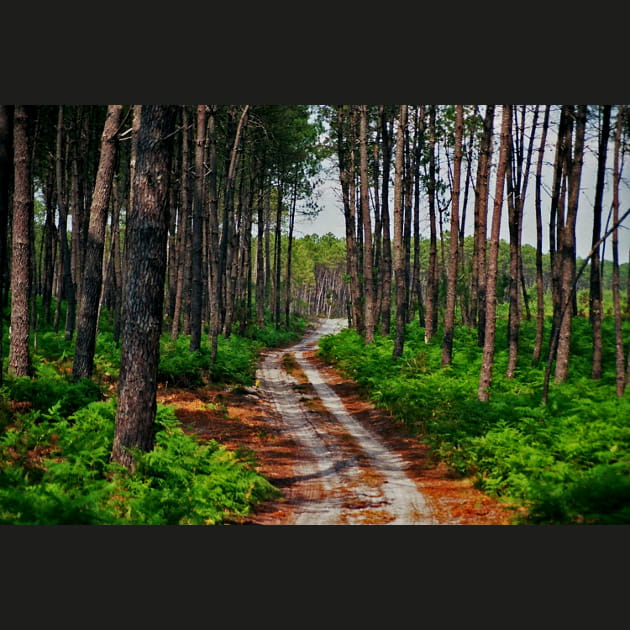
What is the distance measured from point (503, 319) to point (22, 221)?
2755 cm

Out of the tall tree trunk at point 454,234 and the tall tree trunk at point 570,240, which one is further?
the tall tree trunk at point 454,234

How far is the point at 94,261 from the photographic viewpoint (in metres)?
11.8

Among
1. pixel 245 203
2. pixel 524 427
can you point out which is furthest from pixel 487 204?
pixel 245 203

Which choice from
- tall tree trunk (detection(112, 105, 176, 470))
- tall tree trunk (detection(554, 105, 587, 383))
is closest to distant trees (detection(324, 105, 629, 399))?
tall tree trunk (detection(554, 105, 587, 383))

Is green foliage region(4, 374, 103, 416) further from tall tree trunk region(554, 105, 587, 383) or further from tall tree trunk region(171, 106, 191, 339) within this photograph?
tall tree trunk region(171, 106, 191, 339)

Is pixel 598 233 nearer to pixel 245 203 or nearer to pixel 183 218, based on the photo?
pixel 183 218

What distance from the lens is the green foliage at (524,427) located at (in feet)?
22.6

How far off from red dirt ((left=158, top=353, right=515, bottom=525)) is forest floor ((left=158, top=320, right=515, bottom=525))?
0.02 m

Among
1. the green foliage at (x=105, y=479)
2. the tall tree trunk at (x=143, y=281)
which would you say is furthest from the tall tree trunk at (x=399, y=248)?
the tall tree trunk at (x=143, y=281)

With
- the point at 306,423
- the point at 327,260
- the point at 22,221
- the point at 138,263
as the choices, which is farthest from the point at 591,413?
the point at 327,260

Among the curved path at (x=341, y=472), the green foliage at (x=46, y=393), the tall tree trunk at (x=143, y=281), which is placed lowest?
the curved path at (x=341, y=472)

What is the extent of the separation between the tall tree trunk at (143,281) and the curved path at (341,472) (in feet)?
8.66

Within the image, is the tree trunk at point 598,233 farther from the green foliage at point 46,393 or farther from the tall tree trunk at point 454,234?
the green foliage at point 46,393

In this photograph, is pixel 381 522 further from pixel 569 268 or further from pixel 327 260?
pixel 327 260
